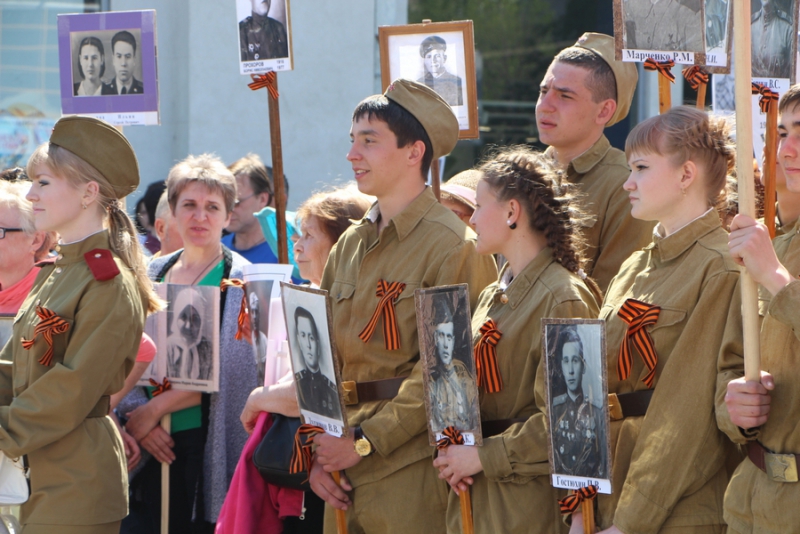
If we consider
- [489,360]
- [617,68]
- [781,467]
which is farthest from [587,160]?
[781,467]

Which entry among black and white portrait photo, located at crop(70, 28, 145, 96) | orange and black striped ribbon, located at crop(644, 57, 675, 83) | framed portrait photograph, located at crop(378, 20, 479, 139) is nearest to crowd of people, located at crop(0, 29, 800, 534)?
framed portrait photograph, located at crop(378, 20, 479, 139)

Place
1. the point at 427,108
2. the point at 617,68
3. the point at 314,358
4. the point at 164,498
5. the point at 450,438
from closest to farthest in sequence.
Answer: the point at 450,438
the point at 314,358
the point at 427,108
the point at 617,68
the point at 164,498

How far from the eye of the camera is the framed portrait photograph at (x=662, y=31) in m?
3.33

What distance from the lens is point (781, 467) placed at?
234 cm

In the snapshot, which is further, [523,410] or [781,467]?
[523,410]

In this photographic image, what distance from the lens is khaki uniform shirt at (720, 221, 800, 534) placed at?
2.29 m

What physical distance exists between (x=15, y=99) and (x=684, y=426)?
656 centimetres

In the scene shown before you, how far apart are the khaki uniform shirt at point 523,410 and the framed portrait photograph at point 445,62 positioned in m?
1.58

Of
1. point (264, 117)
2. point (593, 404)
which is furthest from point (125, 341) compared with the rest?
point (264, 117)

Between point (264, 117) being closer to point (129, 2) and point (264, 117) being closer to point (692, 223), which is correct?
point (129, 2)

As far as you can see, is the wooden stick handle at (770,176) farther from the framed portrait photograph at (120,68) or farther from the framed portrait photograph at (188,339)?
the framed portrait photograph at (120,68)

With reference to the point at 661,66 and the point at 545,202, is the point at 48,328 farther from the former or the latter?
the point at 661,66

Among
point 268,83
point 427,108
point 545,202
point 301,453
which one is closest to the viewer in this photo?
point 545,202

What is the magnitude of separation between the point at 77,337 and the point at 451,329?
4.37 feet
